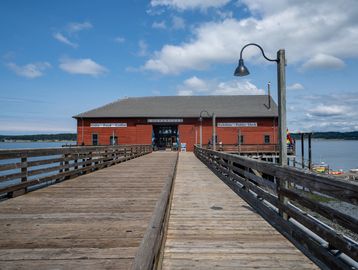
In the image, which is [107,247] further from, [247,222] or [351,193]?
[351,193]

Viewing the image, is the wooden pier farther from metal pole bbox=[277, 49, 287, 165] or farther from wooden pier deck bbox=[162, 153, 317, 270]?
metal pole bbox=[277, 49, 287, 165]

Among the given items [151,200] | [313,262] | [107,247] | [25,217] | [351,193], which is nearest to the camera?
[351,193]

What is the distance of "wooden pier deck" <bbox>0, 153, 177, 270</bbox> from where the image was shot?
3498 mm

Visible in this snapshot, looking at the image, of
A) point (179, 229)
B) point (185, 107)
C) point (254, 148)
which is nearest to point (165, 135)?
point (185, 107)

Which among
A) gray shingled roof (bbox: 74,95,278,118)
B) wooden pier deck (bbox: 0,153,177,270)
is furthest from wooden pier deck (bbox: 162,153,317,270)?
gray shingled roof (bbox: 74,95,278,118)

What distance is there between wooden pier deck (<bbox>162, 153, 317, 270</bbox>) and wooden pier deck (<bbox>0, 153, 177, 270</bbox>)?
0.59 m

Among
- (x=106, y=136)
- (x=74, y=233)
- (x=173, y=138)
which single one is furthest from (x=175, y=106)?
(x=74, y=233)

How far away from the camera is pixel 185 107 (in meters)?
41.8

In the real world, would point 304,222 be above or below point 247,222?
above

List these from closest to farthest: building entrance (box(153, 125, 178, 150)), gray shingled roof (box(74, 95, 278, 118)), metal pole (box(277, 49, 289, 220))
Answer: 1. metal pole (box(277, 49, 289, 220))
2. gray shingled roof (box(74, 95, 278, 118))
3. building entrance (box(153, 125, 178, 150))

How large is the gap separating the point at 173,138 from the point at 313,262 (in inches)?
1689

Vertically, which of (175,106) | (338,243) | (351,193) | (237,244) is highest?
(175,106)

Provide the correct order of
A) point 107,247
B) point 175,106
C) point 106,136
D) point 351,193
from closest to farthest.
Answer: point 351,193, point 107,247, point 106,136, point 175,106

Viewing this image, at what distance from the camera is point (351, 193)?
2.98 metres
